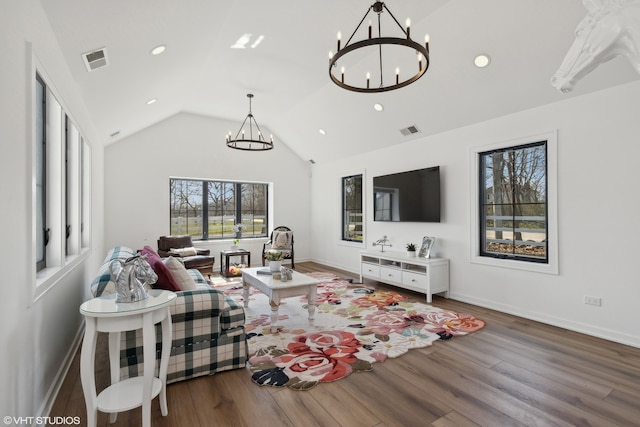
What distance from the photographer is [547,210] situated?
3.85 metres

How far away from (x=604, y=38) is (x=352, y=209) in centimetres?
593

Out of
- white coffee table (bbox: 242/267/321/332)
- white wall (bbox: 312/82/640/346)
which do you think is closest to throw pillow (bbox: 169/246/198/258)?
white coffee table (bbox: 242/267/321/332)

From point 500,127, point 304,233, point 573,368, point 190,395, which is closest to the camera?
point 190,395

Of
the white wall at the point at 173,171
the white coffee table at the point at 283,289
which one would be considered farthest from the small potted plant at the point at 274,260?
the white wall at the point at 173,171

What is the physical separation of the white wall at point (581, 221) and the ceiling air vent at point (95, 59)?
4.39 meters

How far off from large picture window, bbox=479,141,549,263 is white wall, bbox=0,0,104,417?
480 centimetres

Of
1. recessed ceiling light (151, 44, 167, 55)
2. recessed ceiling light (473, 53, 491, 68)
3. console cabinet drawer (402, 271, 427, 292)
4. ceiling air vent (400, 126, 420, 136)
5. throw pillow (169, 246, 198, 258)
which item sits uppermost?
recessed ceiling light (473, 53, 491, 68)

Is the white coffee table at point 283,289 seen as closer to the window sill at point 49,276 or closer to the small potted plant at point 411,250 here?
the window sill at point 49,276

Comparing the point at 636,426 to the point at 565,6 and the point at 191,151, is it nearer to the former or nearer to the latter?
the point at 565,6

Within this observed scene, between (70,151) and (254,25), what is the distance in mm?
2426

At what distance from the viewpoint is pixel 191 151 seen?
6.95 meters

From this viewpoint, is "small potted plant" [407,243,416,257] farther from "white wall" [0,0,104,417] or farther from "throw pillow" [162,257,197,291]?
"white wall" [0,0,104,417]

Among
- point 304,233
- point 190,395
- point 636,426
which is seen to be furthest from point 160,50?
point 304,233

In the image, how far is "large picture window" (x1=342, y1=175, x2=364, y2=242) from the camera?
7.02 meters
